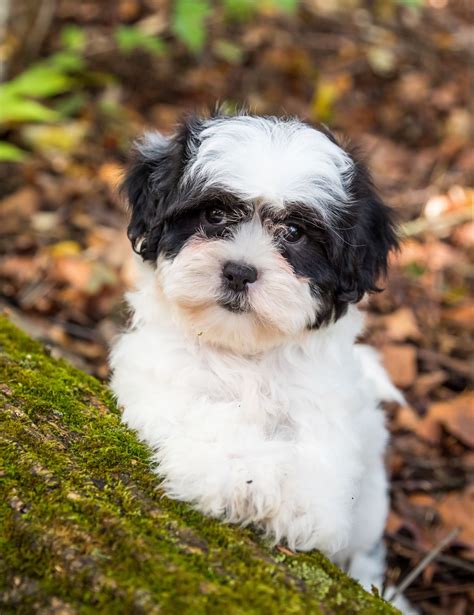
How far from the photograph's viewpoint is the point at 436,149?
935cm

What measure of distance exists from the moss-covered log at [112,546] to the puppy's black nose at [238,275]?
79 centimetres

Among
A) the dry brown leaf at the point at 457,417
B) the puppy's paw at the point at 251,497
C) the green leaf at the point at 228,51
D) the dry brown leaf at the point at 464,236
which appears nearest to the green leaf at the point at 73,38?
the green leaf at the point at 228,51

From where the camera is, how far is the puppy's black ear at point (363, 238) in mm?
3504

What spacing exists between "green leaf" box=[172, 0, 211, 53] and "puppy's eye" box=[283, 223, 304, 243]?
5.11 m

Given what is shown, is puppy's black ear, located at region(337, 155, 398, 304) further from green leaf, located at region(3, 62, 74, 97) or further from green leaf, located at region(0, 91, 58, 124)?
green leaf, located at region(3, 62, 74, 97)

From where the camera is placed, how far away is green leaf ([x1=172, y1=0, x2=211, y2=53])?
7.91m

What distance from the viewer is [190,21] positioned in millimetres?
8039

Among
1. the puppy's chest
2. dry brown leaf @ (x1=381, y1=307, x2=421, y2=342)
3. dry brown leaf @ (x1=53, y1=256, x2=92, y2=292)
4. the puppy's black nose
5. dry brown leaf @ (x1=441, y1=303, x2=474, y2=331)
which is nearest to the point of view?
the puppy's black nose

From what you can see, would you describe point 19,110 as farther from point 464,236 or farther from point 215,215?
point 464,236

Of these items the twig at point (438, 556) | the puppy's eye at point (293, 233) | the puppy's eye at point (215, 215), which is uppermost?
the puppy's eye at point (293, 233)

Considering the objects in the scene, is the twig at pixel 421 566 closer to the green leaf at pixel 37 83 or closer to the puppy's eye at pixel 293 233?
the puppy's eye at pixel 293 233

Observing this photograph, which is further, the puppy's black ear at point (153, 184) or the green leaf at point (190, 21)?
the green leaf at point (190, 21)

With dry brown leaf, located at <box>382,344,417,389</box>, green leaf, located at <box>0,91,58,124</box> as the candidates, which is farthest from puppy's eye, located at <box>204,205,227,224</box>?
green leaf, located at <box>0,91,58,124</box>

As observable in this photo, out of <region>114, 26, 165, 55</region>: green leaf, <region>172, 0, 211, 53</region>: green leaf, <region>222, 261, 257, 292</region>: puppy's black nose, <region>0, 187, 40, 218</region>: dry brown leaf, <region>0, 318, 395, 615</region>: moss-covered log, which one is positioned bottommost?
<region>0, 187, 40, 218</region>: dry brown leaf
